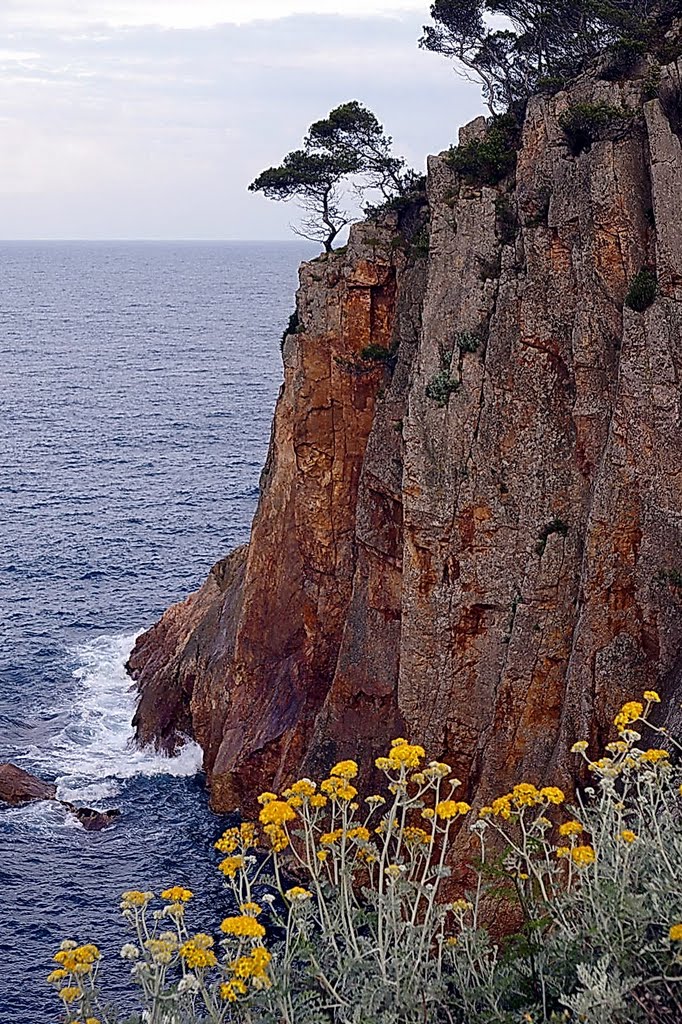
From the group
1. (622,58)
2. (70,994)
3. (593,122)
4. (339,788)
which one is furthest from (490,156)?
(70,994)

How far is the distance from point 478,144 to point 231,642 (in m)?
23.5

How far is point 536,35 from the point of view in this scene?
42000 mm

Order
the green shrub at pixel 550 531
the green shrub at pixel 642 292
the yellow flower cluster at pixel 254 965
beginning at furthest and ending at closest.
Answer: the green shrub at pixel 550 531, the green shrub at pixel 642 292, the yellow flower cluster at pixel 254 965

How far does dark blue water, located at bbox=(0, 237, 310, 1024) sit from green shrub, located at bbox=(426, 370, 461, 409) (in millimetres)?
18636

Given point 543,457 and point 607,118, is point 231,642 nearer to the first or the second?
point 543,457

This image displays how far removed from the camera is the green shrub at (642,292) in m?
29.6

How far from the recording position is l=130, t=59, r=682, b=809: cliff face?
29.8 meters

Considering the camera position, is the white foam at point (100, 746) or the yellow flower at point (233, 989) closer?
the yellow flower at point (233, 989)

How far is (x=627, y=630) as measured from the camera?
30000mm

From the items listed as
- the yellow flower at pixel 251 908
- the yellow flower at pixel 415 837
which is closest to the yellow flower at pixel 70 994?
the yellow flower at pixel 251 908

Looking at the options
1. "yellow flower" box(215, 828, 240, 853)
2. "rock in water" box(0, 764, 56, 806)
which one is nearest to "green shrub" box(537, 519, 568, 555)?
"yellow flower" box(215, 828, 240, 853)

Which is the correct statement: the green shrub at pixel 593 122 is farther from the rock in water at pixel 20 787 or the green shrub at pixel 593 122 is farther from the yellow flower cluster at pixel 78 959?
the rock in water at pixel 20 787

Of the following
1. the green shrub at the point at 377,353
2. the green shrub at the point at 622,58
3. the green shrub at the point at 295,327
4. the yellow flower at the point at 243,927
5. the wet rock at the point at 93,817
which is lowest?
the wet rock at the point at 93,817

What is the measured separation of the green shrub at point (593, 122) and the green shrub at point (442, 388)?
769 centimetres
